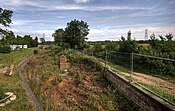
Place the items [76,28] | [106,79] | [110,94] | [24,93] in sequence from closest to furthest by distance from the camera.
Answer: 1. [110,94]
2. [24,93]
3. [106,79]
4. [76,28]

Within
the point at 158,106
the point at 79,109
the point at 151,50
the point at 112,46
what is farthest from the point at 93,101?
the point at 112,46

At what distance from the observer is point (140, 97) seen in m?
6.46

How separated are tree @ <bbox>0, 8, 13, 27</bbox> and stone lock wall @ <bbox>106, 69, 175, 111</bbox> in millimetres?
22329

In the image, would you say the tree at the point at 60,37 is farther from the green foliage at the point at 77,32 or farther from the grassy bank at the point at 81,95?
the grassy bank at the point at 81,95

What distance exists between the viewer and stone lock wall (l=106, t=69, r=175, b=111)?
525cm

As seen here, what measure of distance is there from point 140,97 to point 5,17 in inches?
990

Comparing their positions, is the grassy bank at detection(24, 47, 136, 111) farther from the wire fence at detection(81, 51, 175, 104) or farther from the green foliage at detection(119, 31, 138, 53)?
the green foliage at detection(119, 31, 138, 53)

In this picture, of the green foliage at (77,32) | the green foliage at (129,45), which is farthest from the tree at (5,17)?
the green foliage at (129,45)

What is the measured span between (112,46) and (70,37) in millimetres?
9355

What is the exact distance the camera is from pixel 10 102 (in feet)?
26.7

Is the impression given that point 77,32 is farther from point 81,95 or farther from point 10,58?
point 81,95

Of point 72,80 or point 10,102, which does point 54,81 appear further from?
point 10,102

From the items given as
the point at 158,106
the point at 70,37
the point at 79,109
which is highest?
the point at 70,37

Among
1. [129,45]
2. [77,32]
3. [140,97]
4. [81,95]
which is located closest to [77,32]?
[77,32]
